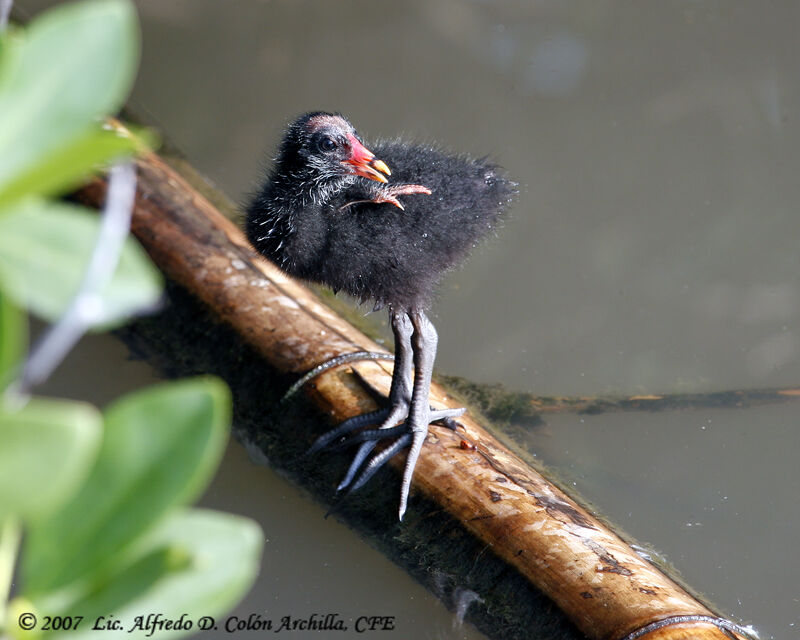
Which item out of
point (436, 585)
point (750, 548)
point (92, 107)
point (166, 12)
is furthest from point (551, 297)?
point (92, 107)

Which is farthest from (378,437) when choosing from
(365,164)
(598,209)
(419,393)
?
(598,209)

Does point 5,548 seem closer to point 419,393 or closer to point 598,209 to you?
point 419,393

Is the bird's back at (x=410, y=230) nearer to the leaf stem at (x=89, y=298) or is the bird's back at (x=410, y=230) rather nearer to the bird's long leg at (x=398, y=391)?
the bird's long leg at (x=398, y=391)

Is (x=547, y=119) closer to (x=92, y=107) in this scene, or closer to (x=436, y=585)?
(x=436, y=585)

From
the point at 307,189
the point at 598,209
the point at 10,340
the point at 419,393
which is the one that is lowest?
the point at 419,393

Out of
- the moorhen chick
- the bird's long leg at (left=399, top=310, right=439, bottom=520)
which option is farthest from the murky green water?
the moorhen chick

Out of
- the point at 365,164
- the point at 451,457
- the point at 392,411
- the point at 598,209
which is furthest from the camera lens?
the point at 598,209

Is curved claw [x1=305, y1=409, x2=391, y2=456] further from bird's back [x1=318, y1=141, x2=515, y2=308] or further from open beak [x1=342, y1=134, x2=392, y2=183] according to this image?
open beak [x1=342, y1=134, x2=392, y2=183]
